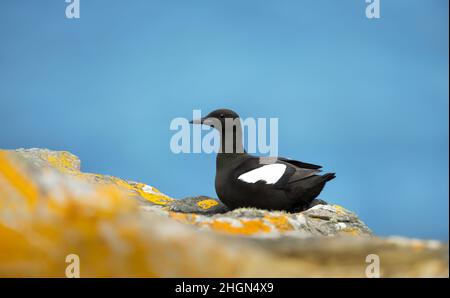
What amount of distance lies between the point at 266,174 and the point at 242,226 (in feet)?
12.3

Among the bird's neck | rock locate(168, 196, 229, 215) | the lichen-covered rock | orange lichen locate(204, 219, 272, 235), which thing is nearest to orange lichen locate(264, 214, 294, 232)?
the lichen-covered rock

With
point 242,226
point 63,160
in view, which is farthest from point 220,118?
point 242,226

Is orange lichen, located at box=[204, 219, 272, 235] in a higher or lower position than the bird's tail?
lower

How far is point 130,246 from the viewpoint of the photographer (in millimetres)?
3289

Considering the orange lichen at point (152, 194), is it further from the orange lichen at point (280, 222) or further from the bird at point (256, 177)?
the orange lichen at point (280, 222)

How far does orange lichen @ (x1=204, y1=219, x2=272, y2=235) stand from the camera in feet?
17.6

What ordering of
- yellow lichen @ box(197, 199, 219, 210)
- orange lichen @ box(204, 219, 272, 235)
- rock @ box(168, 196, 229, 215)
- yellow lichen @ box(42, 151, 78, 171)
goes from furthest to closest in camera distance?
1. yellow lichen @ box(42, 151, 78, 171)
2. yellow lichen @ box(197, 199, 219, 210)
3. rock @ box(168, 196, 229, 215)
4. orange lichen @ box(204, 219, 272, 235)

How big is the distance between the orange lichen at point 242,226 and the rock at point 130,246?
120 centimetres

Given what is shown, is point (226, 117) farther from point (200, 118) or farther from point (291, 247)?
point (291, 247)

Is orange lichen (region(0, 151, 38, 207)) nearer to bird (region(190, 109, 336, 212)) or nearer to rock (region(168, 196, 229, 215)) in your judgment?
rock (region(168, 196, 229, 215))

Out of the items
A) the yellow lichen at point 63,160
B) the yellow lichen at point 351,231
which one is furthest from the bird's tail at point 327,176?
the yellow lichen at point 63,160

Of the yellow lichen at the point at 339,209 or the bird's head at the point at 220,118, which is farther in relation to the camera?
the bird's head at the point at 220,118

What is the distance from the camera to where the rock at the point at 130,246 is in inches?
130

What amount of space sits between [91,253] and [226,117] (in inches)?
264
